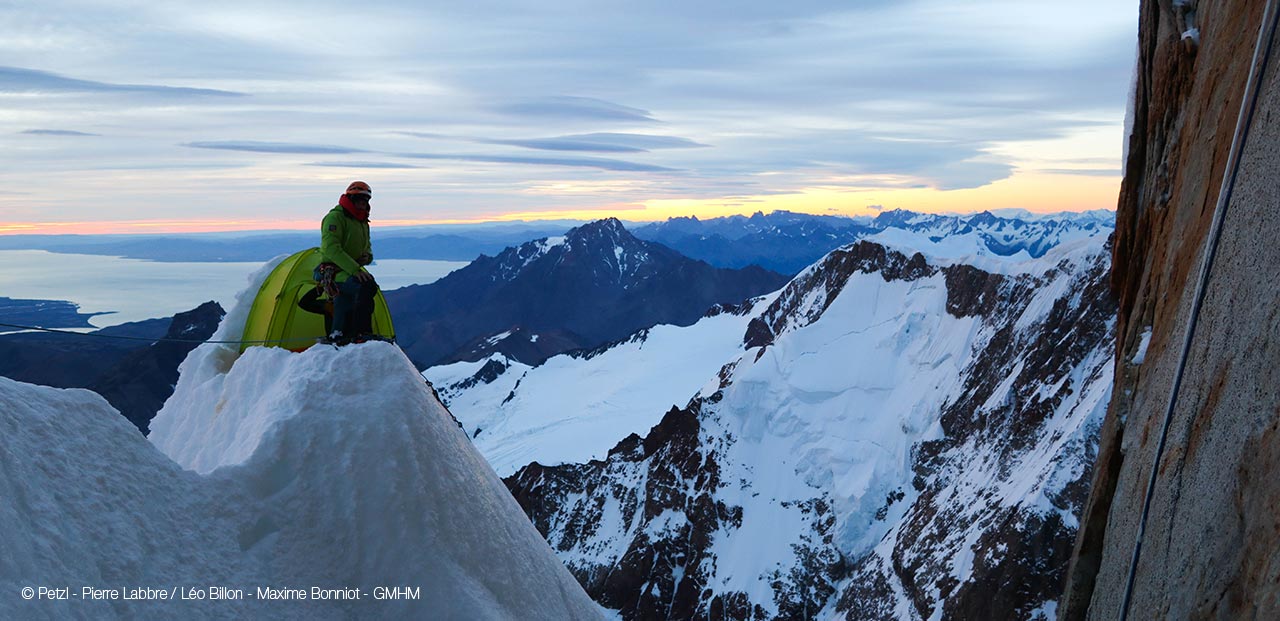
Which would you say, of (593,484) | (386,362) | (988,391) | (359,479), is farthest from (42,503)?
(593,484)

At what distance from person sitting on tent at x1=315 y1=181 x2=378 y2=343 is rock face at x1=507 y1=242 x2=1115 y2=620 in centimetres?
5485

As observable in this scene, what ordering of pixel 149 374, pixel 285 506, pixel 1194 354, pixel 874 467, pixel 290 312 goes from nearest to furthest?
pixel 285 506
pixel 1194 354
pixel 290 312
pixel 874 467
pixel 149 374

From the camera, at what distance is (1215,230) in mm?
7801

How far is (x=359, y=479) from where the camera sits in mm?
7984

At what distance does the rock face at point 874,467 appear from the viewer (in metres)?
60.9

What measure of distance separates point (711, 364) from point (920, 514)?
4421 inches

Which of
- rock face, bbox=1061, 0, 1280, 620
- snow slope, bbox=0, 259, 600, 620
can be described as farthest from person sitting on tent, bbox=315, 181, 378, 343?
rock face, bbox=1061, 0, 1280, 620

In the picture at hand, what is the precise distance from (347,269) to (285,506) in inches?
225

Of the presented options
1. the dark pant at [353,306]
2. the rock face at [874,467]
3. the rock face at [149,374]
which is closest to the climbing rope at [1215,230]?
the dark pant at [353,306]

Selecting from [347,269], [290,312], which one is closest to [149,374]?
[290,312]

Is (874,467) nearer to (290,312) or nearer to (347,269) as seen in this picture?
(290,312)

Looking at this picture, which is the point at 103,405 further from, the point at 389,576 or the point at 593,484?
the point at 593,484

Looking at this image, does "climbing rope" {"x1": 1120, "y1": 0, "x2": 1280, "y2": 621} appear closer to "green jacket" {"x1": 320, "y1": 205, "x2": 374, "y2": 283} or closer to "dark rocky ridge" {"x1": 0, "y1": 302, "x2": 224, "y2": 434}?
"green jacket" {"x1": 320, "y1": 205, "x2": 374, "y2": 283}

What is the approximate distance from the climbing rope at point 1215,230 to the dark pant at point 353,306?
10542 mm
